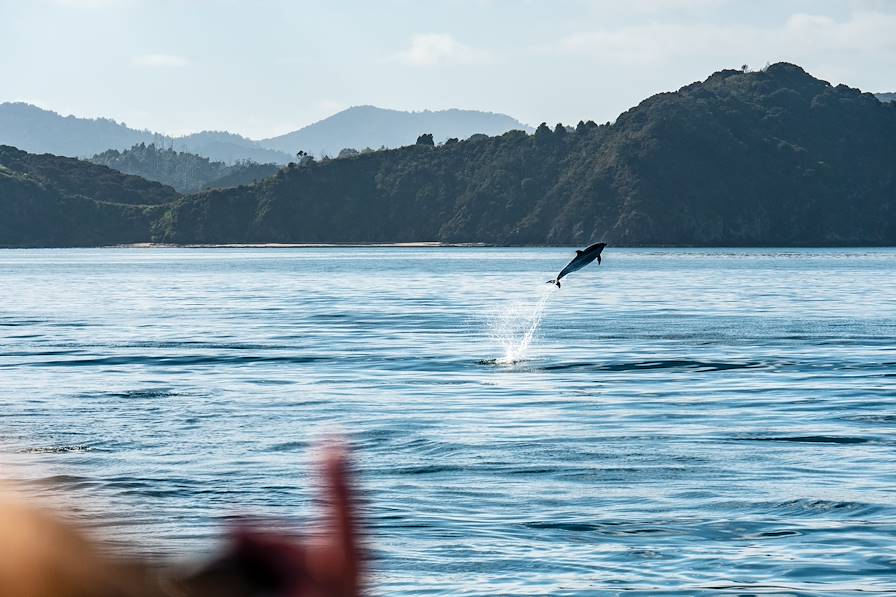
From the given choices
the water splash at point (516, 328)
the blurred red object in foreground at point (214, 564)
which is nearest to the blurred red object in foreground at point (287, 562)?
the blurred red object in foreground at point (214, 564)

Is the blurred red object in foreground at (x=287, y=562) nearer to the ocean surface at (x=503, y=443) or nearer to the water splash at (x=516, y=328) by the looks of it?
the ocean surface at (x=503, y=443)

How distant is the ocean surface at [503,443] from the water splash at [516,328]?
28 centimetres

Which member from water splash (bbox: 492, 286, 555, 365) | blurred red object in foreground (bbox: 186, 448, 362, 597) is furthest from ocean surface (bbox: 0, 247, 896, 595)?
water splash (bbox: 492, 286, 555, 365)

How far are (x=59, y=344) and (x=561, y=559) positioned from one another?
40.7 metres

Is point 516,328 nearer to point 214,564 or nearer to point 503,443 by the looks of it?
point 503,443

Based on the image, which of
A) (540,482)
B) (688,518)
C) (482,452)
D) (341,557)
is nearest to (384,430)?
(482,452)

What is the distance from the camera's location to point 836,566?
49.8 feet

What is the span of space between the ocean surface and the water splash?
28cm

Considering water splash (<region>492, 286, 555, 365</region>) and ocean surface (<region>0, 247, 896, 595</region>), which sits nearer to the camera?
ocean surface (<region>0, 247, 896, 595</region>)

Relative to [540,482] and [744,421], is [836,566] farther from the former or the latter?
[744,421]

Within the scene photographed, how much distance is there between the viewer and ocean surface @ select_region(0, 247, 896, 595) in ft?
50.8

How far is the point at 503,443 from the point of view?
25172 millimetres

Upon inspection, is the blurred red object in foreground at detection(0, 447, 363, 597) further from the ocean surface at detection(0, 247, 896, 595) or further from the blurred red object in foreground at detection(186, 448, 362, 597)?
the ocean surface at detection(0, 247, 896, 595)

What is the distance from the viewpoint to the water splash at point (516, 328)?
48000mm
